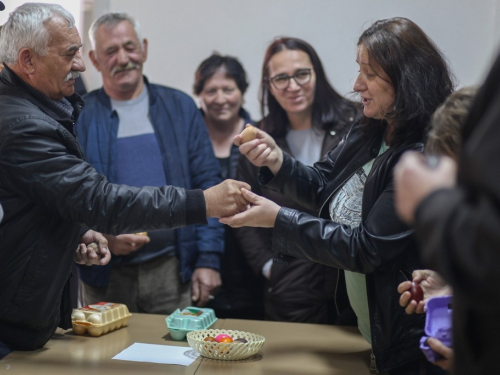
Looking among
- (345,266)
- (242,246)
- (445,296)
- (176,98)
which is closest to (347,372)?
(345,266)

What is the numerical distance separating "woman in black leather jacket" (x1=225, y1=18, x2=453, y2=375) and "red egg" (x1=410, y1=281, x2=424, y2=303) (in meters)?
0.22

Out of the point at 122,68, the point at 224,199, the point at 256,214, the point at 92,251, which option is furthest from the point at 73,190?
the point at 122,68

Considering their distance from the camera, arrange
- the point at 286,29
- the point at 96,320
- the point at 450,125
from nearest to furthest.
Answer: the point at 450,125 < the point at 96,320 < the point at 286,29

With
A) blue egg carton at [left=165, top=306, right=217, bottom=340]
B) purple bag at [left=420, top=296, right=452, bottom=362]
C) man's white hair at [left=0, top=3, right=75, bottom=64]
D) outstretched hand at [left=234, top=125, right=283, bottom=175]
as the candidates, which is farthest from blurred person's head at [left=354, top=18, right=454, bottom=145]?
man's white hair at [left=0, top=3, right=75, bottom=64]

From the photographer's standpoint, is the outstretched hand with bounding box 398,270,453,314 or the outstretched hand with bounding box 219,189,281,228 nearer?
the outstretched hand with bounding box 398,270,453,314

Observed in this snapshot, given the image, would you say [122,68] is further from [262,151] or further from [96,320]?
[96,320]

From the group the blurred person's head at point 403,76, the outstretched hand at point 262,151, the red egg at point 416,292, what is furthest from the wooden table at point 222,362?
the blurred person's head at point 403,76

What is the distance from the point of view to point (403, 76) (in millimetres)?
2150

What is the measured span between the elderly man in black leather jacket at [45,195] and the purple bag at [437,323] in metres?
0.83

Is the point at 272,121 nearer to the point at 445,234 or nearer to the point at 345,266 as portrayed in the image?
the point at 345,266

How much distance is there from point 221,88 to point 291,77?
49cm

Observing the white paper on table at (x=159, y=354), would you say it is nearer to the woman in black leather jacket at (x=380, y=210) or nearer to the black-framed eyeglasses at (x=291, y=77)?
the woman in black leather jacket at (x=380, y=210)

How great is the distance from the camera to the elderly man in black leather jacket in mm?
2053

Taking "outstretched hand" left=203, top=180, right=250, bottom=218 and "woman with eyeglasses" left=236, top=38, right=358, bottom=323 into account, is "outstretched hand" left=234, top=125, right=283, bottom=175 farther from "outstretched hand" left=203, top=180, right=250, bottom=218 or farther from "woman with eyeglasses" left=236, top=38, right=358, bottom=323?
"woman with eyeglasses" left=236, top=38, right=358, bottom=323
